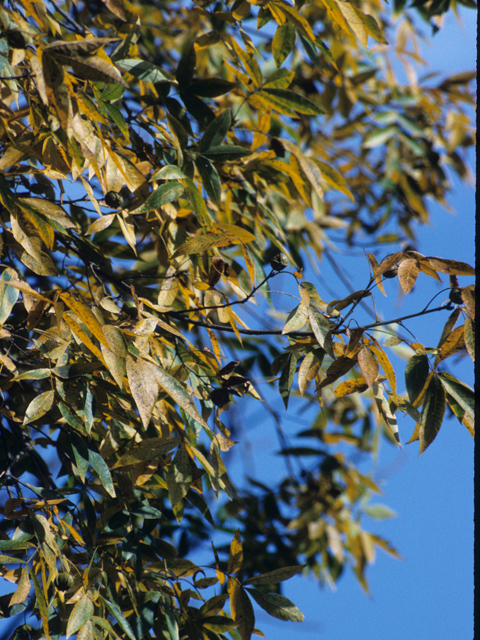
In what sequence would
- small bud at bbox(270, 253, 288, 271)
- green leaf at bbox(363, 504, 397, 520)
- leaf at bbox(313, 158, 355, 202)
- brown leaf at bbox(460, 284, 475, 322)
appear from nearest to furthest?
brown leaf at bbox(460, 284, 475, 322)
small bud at bbox(270, 253, 288, 271)
leaf at bbox(313, 158, 355, 202)
green leaf at bbox(363, 504, 397, 520)

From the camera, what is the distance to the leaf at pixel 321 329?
728 mm

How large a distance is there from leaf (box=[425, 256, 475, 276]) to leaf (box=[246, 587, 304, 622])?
21.5 inches

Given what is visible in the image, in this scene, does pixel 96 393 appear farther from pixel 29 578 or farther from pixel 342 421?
pixel 342 421

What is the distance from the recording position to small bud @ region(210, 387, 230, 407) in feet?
2.76

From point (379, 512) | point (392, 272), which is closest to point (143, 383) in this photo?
point (392, 272)

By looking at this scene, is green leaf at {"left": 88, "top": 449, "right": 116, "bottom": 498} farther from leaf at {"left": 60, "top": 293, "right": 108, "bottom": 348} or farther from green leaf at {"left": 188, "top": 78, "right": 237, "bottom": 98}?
green leaf at {"left": 188, "top": 78, "right": 237, "bottom": 98}

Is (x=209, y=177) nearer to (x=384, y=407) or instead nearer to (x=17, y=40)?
(x=17, y=40)

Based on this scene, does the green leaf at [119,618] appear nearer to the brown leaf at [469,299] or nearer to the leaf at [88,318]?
the leaf at [88,318]

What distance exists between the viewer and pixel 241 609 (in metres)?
0.85

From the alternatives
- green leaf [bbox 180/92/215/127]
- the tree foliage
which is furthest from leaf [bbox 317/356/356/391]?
green leaf [bbox 180/92/215/127]

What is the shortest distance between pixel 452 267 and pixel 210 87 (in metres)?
0.60

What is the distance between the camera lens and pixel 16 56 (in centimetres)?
82

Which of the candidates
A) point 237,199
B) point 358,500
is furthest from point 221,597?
point 358,500

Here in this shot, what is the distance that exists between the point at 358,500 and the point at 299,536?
277 millimetres
